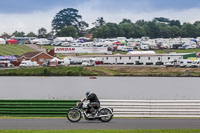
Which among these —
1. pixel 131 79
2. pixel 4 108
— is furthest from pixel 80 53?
pixel 4 108

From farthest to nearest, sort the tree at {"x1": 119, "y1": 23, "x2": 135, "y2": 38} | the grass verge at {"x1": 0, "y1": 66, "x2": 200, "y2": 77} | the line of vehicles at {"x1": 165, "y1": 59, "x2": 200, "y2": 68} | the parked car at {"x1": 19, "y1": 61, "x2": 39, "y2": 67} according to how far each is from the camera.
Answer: the tree at {"x1": 119, "y1": 23, "x2": 135, "y2": 38} → the parked car at {"x1": 19, "y1": 61, "x2": 39, "y2": 67} → the line of vehicles at {"x1": 165, "y1": 59, "x2": 200, "y2": 68} → the grass verge at {"x1": 0, "y1": 66, "x2": 200, "y2": 77}

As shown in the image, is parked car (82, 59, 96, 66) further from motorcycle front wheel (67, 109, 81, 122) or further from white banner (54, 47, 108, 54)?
motorcycle front wheel (67, 109, 81, 122)

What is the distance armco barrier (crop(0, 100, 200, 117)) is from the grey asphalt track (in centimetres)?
137

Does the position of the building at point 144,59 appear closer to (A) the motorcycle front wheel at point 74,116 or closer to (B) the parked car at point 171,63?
(B) the parked car at point 171,63

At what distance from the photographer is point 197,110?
2794cm

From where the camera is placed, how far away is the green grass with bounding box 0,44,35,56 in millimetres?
132062

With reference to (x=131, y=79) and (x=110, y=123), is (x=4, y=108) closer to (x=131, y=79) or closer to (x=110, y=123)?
(x=110, y=123)

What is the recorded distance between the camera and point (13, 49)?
452ft

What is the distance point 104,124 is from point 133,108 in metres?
3.71

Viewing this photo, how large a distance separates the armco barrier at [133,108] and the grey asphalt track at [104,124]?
137cm

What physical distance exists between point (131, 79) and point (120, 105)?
6590 centimetres

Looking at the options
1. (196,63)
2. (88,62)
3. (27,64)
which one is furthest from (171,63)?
(27,64)

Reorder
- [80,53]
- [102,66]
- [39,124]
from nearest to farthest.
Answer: [39,124] → [102,66] → [80,53]

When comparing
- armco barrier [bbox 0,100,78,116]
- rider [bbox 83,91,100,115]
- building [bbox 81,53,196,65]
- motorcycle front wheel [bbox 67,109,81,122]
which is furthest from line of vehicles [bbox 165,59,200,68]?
motorcycle front wheel [bbox 67,109,81,122]
